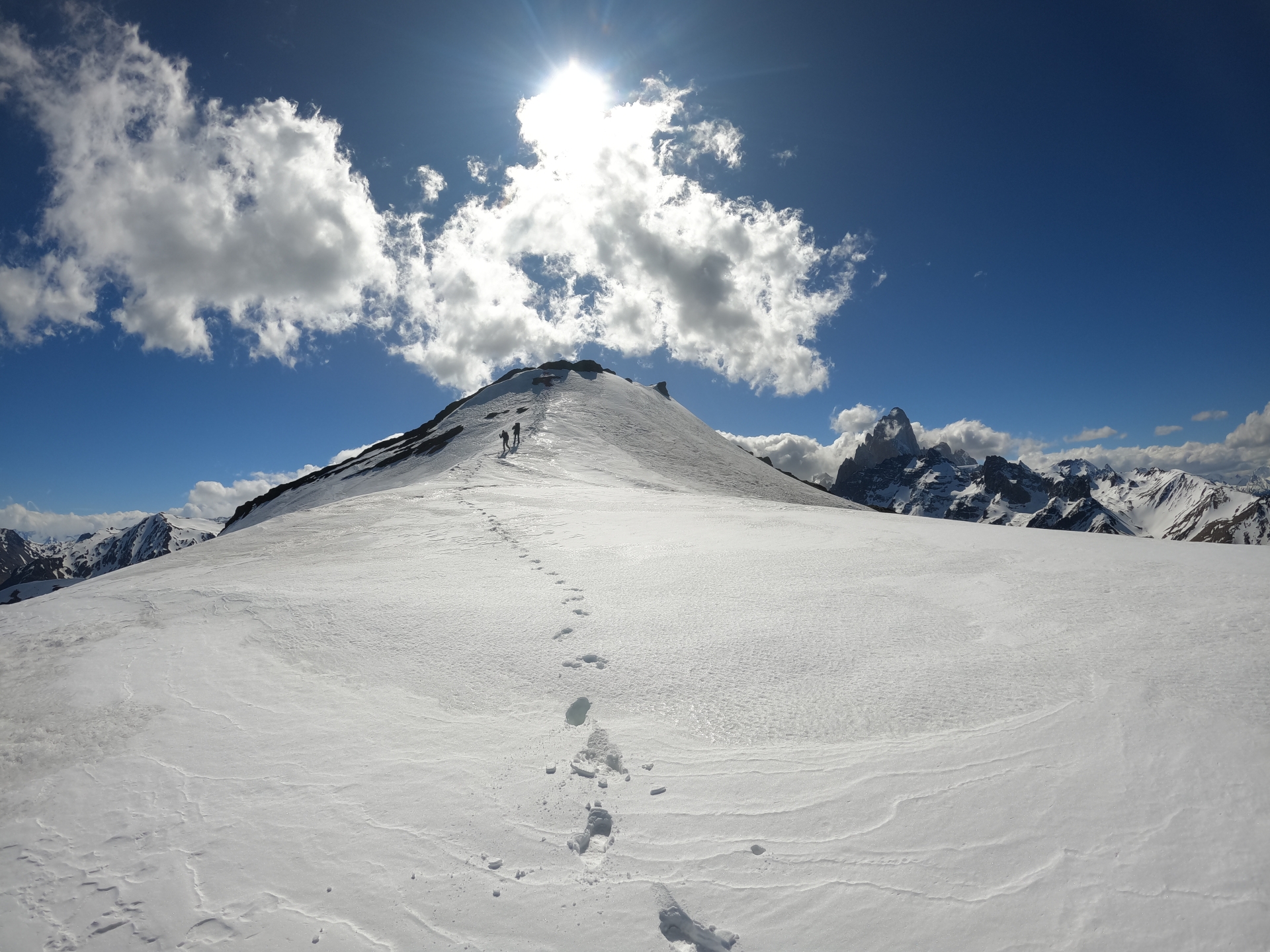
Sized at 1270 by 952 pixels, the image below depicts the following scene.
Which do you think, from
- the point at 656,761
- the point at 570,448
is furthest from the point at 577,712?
the point at 570,448

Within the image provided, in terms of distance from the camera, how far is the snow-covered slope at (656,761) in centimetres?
329

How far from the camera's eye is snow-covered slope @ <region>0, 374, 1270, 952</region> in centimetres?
329

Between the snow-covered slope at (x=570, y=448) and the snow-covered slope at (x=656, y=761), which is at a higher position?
the snow-covered slope at (x=570, y=448)

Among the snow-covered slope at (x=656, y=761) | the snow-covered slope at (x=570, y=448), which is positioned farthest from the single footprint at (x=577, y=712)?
the snow-covered slope at (x=570, y=448)

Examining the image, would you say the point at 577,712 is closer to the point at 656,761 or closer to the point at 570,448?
the point at 656,761

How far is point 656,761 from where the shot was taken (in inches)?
185

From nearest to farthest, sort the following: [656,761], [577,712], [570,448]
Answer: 1. [656,761]
2. [577,712]
3. [570,448]

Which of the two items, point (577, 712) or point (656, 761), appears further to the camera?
point (577, 712)

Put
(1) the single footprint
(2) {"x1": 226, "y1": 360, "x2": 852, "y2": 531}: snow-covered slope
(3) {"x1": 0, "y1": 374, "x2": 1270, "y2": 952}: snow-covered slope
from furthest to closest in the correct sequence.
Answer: (2) {"x1": 226, "y1": 360, "x2": 852, "y2": 531}: snow-covered slope < (1) the single footprint < (3) {"x1": 0, "y1": 374, "x2": 1270, "y2": 952}: snow-covered slope

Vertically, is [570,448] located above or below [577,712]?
above

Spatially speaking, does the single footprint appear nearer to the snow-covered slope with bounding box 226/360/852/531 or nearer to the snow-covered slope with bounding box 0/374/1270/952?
the snow-covered slope with bounding box 0/374/1270/952

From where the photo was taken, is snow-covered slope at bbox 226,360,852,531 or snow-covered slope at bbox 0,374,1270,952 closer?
snow-covered slope at bbox 0,374,1270,952

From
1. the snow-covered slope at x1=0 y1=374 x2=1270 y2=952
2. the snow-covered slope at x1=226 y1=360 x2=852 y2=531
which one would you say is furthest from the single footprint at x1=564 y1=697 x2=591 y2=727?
the snow-covered slope at x1=226 y1=360 x2=852 y2=531

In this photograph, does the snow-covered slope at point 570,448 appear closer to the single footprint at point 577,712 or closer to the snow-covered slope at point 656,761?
the snow-covered slope at point 656,761
